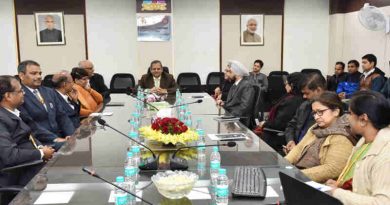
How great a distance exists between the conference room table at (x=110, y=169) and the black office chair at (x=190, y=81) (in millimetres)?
4092

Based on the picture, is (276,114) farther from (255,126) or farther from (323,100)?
(323,100)

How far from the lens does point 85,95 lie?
187 inches

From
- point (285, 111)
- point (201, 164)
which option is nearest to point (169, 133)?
point (201, 164)

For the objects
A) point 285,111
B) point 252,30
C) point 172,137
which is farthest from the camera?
point 252,30

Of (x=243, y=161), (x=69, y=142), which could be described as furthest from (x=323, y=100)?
(x=69, y=142)

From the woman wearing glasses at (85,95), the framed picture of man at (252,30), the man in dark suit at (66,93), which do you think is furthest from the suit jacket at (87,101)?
the framed picture of man at (252,30)

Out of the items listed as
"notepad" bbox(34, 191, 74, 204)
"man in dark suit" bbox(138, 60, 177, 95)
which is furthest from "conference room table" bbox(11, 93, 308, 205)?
"man in dark suit" bbox(138, 60, 177, 95)

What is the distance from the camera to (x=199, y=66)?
8047mm

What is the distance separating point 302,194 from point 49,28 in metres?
7.22

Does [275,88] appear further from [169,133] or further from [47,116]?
[169,133]

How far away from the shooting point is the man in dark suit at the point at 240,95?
439 cm

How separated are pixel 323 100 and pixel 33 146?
1.99 metres

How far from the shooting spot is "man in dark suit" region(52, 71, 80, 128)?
4055 millimetres

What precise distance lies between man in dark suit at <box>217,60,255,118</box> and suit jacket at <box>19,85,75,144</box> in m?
1.72
